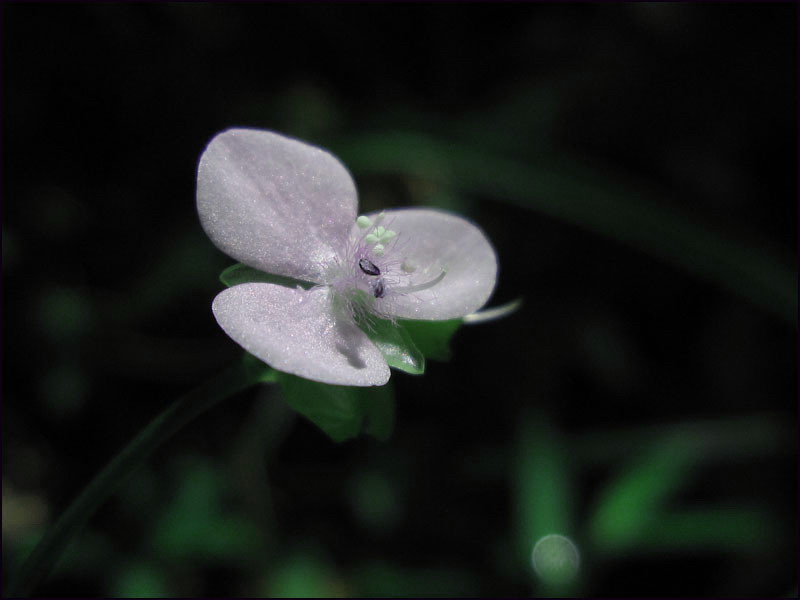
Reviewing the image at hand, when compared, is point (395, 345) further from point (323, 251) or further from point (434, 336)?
point (323, 251)

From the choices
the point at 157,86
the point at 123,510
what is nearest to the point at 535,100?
the point at 157,86

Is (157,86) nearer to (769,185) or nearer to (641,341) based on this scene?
(641,341)

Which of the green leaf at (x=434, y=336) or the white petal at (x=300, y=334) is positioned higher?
the green leaf at (x=434, y=336)

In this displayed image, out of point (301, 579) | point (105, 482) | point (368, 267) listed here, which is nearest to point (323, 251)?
point (368, 267)

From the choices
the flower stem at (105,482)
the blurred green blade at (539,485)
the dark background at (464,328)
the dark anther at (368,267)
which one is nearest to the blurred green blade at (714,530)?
the dark background at (464,328)

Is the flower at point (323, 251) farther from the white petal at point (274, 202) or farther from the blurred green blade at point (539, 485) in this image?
the blurred green blade at point (539, 485)

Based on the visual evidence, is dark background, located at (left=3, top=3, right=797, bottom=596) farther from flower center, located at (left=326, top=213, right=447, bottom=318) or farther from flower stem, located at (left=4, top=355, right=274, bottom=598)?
flower center, located at (left=326, top=213, right=447, bottom=318)
